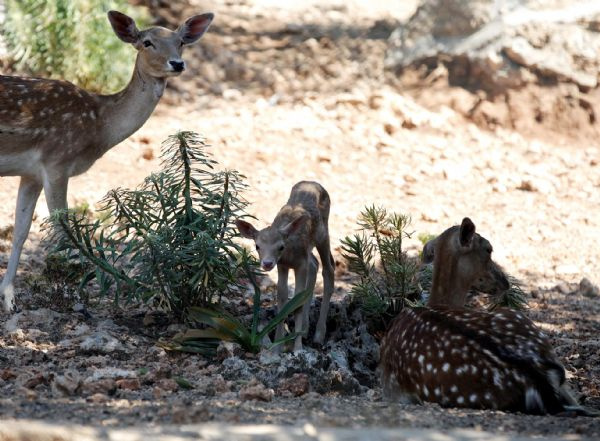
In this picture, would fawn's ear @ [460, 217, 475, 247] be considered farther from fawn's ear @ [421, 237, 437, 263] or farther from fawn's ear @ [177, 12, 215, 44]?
fawn's ear @ [177, 12, 215, 44]

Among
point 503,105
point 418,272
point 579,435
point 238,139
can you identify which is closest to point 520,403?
point 579,435

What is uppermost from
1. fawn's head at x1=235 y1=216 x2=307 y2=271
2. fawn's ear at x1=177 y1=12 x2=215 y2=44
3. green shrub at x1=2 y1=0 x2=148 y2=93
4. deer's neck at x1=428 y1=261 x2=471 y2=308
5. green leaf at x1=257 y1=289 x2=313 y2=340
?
green shrub at x1=2 y1=0 x2=148 y2=93

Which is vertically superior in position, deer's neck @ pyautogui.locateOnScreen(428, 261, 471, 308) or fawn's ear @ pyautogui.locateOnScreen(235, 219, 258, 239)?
fawn's ear @ pyautogui.locateOnScreen(235, 219, 258, 239)

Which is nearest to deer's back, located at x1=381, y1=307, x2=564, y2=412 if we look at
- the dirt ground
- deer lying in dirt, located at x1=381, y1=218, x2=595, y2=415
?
deer lying in dirt, located at x1=381, y1=218, x2=595, y2=415

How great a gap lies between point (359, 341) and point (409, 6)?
996 centimetres

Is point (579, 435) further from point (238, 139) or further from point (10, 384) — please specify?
point (238, 139)

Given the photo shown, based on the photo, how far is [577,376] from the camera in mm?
7277

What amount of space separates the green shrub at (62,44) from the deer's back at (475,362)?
297 inches

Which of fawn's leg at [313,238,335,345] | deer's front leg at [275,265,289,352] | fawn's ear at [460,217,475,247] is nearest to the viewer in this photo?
fawn's ear at [460,217,475,247]

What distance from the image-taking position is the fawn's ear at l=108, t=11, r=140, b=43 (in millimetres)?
9039

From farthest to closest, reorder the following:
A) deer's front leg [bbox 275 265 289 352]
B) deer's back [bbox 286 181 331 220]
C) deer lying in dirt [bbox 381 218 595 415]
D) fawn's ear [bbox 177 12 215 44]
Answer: fawn's ear [bbox 177 12 215 44]
deer's back [bbox 286 181 331 220]
deer's front leg [bbox 275 265 289 352]
deer lying in dirt [bbox 381 218 595 415]

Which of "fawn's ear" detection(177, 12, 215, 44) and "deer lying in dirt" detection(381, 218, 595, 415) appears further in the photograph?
"fawn's ear" detection(177, 12, 215, 44)

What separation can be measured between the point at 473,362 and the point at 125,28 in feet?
15.7

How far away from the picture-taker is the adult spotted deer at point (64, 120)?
8531 mm
